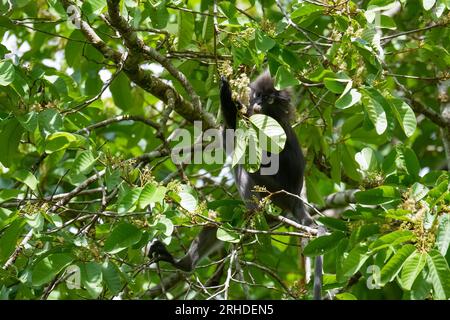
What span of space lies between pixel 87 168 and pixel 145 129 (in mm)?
2001

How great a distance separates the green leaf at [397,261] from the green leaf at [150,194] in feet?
3.22

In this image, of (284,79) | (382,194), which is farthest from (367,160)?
(284,79)

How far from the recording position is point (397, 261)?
114 inches

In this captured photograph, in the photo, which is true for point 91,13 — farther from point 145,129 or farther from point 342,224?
point 145,129

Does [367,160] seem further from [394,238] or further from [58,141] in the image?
[58,141]

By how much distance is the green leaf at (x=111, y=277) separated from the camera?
3.36 meters

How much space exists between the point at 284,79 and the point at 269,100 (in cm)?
174

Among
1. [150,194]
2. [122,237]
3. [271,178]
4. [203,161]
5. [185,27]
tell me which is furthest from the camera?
[271,178]

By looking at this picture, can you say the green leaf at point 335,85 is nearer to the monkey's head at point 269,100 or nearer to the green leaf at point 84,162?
the green leaf at point 84,162

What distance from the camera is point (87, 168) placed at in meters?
3.54

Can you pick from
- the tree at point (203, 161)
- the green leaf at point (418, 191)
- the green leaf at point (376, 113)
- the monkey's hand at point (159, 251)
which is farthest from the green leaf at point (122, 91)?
the green leaf at point (418, 191)

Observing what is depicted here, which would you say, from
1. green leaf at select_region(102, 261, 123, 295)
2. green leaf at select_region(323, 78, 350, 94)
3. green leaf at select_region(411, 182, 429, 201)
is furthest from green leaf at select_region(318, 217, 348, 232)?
green leaf at select_region(102, 261, 123, 295)

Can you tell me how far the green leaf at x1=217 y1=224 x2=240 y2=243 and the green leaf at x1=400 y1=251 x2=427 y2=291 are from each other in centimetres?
102
